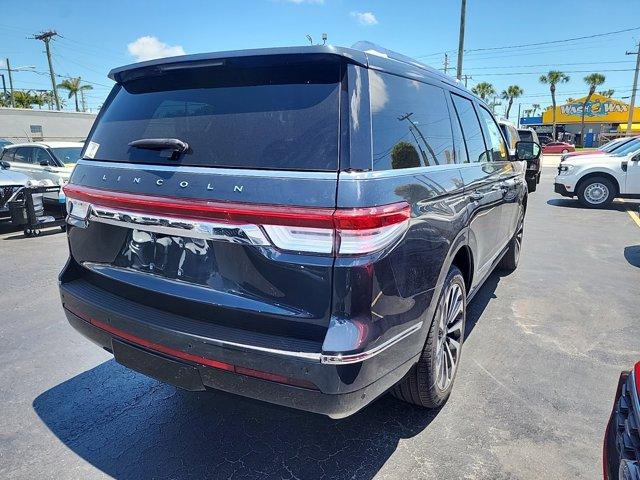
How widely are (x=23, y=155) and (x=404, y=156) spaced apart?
11.7 meters

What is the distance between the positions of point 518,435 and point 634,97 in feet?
164

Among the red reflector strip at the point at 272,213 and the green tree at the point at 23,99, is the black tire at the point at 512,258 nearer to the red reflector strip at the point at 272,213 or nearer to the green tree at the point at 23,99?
the red reflector strip at the point at 272,213

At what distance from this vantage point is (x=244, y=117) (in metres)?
2.12

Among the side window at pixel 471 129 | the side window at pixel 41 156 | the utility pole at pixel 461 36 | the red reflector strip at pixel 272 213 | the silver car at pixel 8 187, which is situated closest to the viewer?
the red reflector strip at pixel 272 213

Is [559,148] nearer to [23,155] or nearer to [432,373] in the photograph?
[23,155]

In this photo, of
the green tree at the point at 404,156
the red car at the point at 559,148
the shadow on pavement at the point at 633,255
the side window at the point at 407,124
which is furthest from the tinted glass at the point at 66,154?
the red car at the point at 559,148

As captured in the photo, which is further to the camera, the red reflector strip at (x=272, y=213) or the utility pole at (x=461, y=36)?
the utility pole at (x=461, y=36)

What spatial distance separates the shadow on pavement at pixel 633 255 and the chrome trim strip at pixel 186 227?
628 cm

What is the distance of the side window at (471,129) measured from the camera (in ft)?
11.2

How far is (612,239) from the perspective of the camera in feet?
25.8

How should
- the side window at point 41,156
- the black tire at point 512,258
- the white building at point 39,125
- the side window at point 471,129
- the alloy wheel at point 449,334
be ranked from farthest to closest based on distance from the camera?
the white building at point 39,125 → the side window at point 41,156 → the black tire at point 512,258 → the side window at point 471,129 → the alloy wheel at point 449,334

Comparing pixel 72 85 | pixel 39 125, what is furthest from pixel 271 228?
pixel 72 85

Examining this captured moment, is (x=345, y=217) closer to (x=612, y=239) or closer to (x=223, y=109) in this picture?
(x=223, y=109)

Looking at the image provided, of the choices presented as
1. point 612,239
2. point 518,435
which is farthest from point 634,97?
point 518,435
